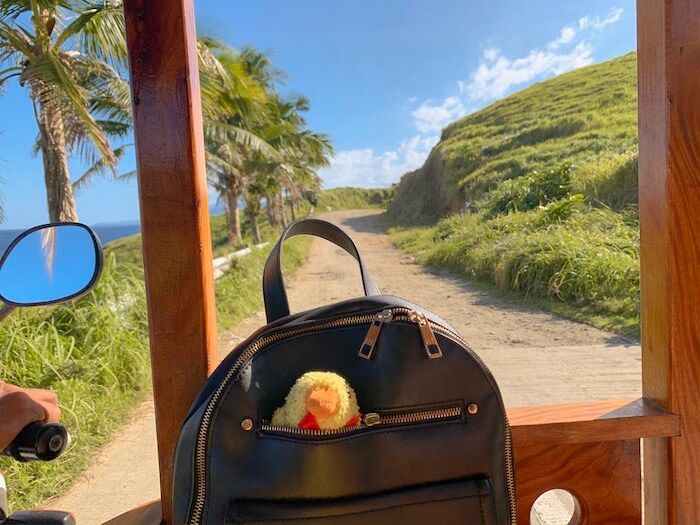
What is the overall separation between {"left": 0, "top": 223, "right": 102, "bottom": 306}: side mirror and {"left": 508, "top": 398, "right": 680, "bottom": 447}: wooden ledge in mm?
828

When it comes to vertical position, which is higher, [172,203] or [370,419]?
[172,203]

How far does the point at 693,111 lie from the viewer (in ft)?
3.02

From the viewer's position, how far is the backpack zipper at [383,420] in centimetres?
72

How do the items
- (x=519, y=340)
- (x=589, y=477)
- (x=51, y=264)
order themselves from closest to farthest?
1. (x=51, y=264)
2. (x=589, y=477)
3. (x=519, y=340)

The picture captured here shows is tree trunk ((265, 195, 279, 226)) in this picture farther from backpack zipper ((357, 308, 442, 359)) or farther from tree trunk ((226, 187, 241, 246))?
backpack zipper ((357, 308, 442, 359))

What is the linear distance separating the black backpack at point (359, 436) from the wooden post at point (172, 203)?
19 cm

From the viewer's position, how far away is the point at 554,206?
927 centimetres

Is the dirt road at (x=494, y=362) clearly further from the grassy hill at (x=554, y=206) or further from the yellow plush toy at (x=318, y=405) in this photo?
the yellow plush toy at (x=318, y=405)

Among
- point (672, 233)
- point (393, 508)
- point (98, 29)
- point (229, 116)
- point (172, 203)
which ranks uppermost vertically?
point (229, 116)

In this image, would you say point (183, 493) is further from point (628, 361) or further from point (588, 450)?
Answer: point (628, 361)

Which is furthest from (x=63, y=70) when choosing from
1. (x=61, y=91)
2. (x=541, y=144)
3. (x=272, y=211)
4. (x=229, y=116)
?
(x=272, y=211)

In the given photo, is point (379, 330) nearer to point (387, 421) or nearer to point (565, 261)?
point (387, 421)

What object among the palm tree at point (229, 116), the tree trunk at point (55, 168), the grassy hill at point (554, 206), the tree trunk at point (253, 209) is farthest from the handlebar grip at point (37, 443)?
the tree trunk at point (253, 209)

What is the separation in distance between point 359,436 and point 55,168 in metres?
8.12
